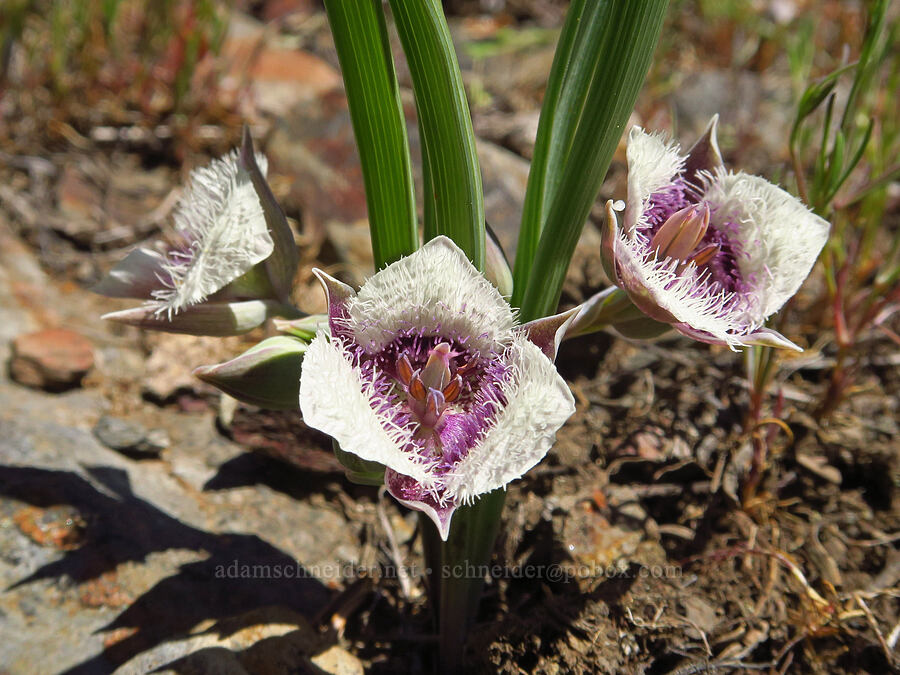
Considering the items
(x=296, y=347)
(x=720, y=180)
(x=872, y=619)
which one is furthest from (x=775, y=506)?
(x=296, y=347)

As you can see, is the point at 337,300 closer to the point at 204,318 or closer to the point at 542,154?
the point at 204,318

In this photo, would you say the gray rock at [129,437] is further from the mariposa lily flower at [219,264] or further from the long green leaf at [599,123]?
the long green leaf at [599,123]

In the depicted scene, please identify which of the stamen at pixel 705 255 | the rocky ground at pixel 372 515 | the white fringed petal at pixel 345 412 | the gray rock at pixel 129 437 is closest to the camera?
the white fringed petal at pixel 345 412

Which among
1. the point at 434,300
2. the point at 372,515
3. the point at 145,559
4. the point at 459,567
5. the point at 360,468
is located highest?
the point at 434,300

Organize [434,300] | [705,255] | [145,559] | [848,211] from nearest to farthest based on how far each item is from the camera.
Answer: [434,300], [705,255], [145,559], [848,211]

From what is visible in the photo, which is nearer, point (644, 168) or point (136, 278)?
point (644, 168)

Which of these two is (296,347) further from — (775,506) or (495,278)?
(775,506)

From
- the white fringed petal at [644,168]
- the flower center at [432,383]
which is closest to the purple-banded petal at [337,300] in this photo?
the flower center at [432,383]

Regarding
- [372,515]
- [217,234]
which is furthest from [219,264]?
[372,515]

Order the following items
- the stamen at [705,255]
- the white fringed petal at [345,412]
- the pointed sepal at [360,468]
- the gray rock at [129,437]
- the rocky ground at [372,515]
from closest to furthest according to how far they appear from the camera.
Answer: the white fringed petal at [345,412] < the pointed sepal at [360,468] < the stamen at [705,255] < the rocky ground at [372,515] < the gray rock at [129,437]
